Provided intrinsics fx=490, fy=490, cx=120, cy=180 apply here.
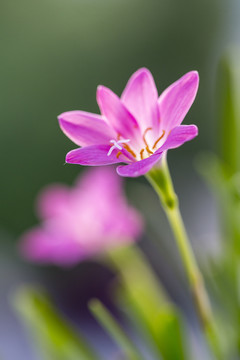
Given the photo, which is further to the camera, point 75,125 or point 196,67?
point 196,67

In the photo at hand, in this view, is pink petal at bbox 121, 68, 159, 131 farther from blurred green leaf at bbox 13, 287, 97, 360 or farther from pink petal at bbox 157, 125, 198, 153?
blurred green leaf at bbox 13, 287, 97, 360

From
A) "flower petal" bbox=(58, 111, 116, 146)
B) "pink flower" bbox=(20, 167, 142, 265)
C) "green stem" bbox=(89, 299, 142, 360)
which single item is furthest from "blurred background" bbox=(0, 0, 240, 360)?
"flower petal" bbox=(58, 111, 116, 146)

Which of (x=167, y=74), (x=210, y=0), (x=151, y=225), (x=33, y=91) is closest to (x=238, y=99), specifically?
(x=151, y=225)

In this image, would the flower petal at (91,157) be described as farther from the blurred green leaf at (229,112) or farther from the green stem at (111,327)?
the blurred green leaf at (229,112)

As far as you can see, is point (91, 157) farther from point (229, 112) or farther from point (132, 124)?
point (229, 112)

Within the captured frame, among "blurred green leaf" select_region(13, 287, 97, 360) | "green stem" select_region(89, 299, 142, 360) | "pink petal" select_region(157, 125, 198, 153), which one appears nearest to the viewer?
"pink petal" select_region(157, 125, 198, 153)

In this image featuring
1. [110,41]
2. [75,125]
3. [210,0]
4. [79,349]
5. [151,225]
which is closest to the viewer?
[75,125]

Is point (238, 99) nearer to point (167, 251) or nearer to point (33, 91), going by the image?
point (167, 251)

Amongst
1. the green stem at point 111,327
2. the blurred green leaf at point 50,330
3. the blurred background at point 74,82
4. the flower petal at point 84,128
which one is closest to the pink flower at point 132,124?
the flower petal at point 84,128
